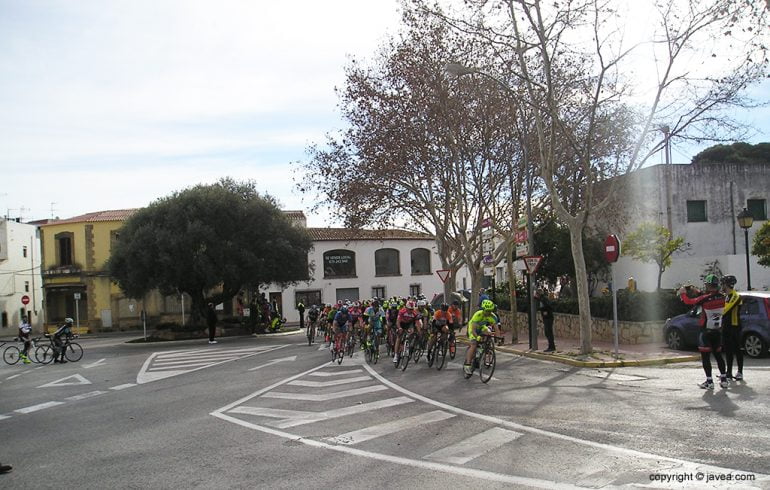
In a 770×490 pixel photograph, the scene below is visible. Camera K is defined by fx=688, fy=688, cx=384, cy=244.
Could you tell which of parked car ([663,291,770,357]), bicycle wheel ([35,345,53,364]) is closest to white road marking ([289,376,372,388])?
parked car ([663,291,770,357])

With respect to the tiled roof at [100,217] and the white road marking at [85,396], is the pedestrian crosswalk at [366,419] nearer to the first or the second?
the white road marking at [85,396]

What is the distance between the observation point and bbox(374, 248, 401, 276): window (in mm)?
58062

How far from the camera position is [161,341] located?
33438 millimetres

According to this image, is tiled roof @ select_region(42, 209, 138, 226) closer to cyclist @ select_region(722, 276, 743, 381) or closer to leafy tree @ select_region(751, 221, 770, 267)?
leafy tree @ select_region(751, 221, 770, 267)

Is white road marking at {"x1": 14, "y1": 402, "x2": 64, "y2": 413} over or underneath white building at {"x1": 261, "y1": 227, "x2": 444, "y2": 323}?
underneath

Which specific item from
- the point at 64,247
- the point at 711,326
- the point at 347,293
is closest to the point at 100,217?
the point at 64,247

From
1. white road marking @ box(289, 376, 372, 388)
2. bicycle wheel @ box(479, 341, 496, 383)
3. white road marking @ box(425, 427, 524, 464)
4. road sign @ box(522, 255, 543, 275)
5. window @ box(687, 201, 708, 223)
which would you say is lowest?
white road marking @ box(289, 376, 372, 388)

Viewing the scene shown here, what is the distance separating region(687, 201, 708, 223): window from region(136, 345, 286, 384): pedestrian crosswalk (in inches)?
852

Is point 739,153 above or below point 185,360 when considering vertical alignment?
above

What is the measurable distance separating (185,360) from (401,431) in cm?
1505

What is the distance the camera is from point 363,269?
57312 mm

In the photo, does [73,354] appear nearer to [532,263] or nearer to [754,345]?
[532,263]

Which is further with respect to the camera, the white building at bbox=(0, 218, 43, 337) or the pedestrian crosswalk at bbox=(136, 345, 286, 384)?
the white building at bbox=(0, 218, 43, 337)

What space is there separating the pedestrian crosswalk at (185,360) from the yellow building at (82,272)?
28953 mm
